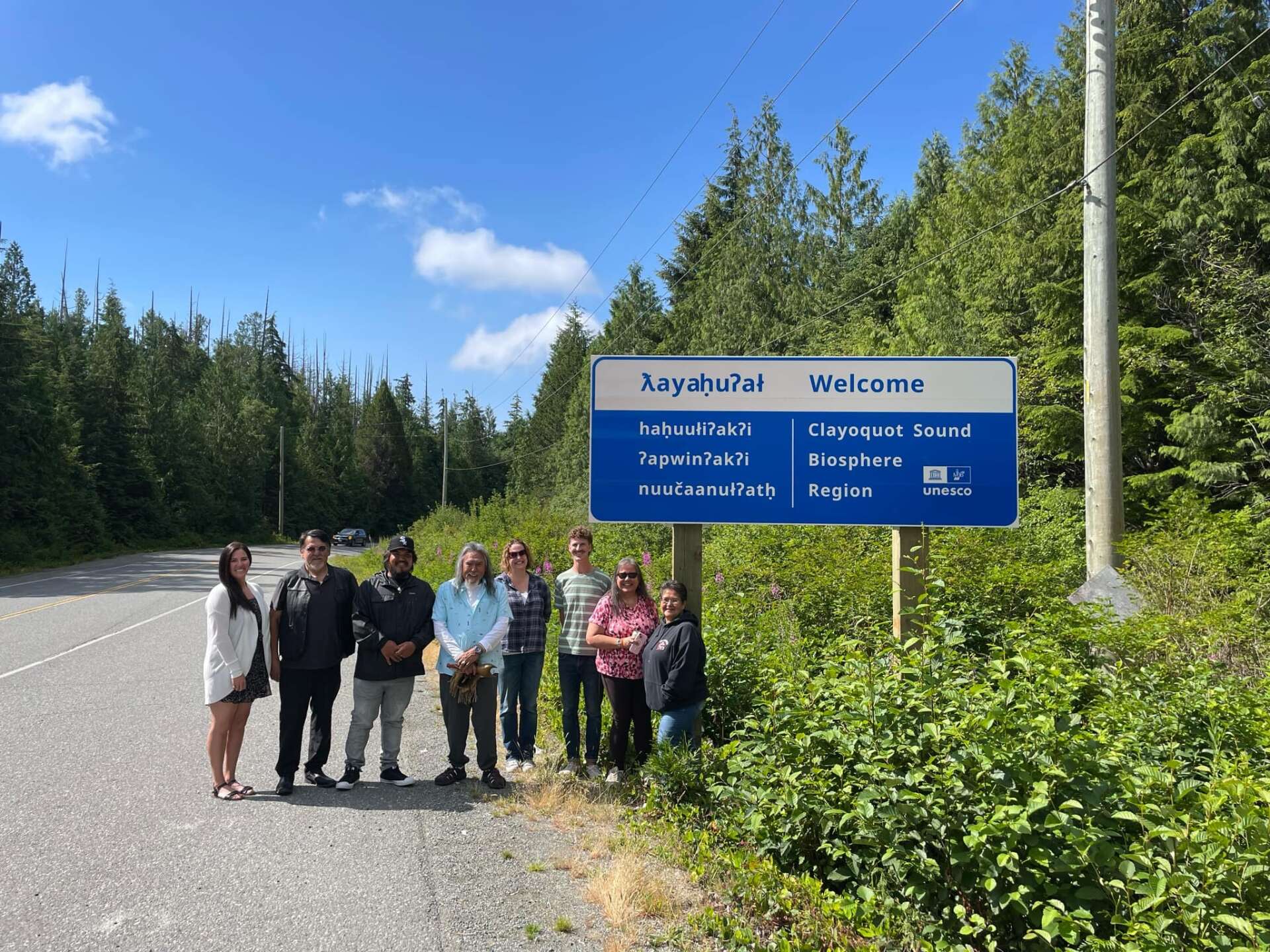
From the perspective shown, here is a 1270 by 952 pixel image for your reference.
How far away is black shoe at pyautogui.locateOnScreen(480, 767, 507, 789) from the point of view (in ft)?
17.5

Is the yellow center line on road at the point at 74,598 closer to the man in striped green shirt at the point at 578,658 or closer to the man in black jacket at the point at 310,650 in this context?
the man in black jacket at the point at 310,650

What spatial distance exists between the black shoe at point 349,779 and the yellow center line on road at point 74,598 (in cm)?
1182

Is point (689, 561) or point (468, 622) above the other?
point (689, 561)

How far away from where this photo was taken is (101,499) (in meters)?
42.6

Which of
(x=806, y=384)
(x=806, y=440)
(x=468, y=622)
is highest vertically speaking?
(x=806, y=384)

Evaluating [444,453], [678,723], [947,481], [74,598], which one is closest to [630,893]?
[678,723]

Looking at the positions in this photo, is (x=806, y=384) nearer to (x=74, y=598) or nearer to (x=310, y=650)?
(x=310, y=650)

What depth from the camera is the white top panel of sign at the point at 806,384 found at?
220 inches

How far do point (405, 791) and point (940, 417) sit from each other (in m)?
4.46

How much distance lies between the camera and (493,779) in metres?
5.32

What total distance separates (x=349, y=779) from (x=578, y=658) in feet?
5.68

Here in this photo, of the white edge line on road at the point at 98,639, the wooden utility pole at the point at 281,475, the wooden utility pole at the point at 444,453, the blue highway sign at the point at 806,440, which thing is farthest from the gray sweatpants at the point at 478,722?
the wooden utility pole at the point at 281,475

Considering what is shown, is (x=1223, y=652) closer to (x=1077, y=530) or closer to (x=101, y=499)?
(x=1077, y=530)

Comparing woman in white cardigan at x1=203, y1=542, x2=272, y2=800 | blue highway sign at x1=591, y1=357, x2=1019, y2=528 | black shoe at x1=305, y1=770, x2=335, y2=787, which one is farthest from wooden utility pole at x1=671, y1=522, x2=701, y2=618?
woman in white cardigan at x1=203, y1=542, x2=272, y2=800
